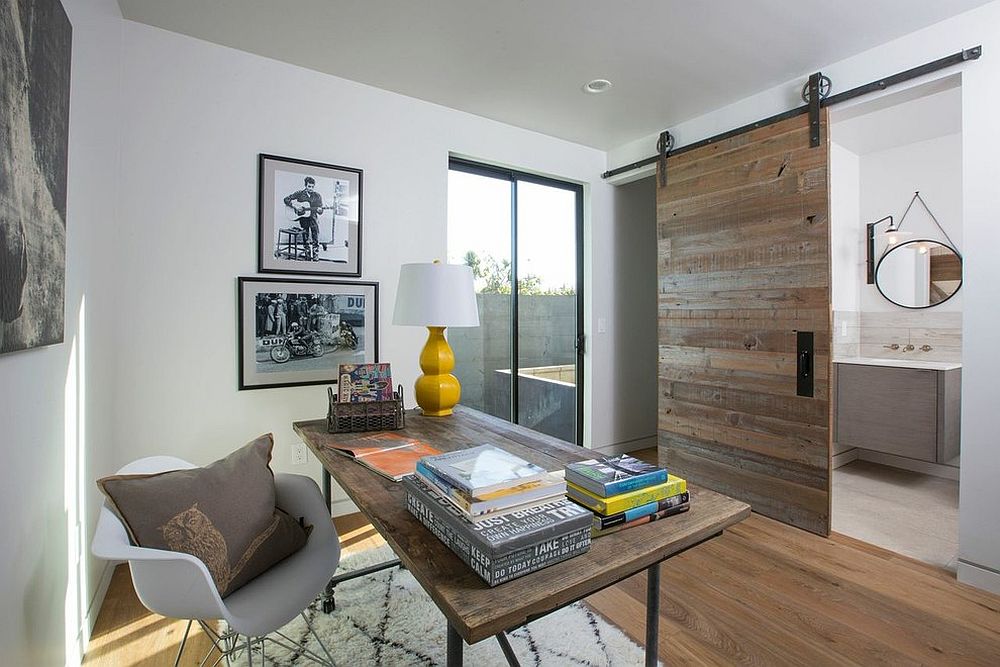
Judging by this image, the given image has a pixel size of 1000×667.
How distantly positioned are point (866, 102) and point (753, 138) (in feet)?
1.82

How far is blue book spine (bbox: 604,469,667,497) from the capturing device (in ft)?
3.56

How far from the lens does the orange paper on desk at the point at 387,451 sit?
145 centimetres

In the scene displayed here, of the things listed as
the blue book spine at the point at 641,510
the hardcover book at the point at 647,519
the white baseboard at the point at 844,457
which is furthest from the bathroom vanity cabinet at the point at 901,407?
the blue book spine at the point at 641,510

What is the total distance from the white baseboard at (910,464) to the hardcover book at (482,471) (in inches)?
160

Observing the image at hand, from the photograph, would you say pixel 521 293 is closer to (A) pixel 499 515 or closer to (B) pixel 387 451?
(B) pixel 387 451

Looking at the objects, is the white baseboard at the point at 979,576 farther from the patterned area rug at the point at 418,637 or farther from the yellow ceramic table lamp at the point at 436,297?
the yellow ceramic table lamp at the point at 436,297

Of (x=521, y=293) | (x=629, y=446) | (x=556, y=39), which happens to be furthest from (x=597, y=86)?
(x=629, y=446)

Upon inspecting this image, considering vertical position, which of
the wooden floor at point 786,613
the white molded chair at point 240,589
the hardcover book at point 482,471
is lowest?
the wooden floor at point 786,613

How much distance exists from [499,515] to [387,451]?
2.57 ft

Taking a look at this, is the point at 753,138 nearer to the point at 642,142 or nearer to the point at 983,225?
the point at 642,142

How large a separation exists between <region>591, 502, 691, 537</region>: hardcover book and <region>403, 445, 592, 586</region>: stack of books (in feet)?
0.31

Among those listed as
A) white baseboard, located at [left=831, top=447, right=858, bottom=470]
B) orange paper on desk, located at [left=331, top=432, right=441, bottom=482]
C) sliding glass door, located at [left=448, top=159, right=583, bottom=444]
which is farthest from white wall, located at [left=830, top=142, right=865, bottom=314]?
orange paper on desk, located at [left=331, top=432, right=441, bottom=482]

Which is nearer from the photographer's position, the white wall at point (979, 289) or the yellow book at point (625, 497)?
the yellow book at point (625, 497)

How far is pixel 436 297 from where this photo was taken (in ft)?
6.46
